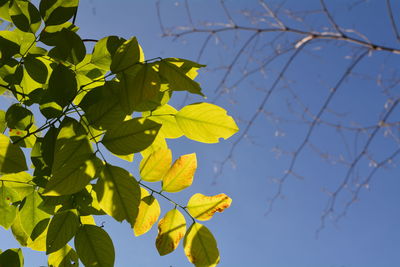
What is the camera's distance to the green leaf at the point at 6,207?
1.96ft

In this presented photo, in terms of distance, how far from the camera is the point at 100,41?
2.00ft

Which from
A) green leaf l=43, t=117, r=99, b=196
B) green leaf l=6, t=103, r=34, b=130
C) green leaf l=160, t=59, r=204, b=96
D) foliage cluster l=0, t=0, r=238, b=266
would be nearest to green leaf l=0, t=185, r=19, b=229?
foliage cluster l=0, t=0, r=238, b=266

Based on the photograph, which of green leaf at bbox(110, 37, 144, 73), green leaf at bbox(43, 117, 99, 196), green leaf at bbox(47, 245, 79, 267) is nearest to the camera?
green leaf at bbox(43, 117, 99, 196)

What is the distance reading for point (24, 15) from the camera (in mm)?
575

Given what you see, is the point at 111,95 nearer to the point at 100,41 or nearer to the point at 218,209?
the point at 100,41

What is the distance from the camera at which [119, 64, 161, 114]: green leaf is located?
0.48m

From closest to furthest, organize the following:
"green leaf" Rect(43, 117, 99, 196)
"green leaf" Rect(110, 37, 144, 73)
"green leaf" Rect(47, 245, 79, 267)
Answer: "green leaf" Rect(43, 117, 99, 196) < "green leaf" Rect(110, 37, 144, 73) < "green leaf" Rect(47, 245, 79, 267)

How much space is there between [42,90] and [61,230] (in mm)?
225

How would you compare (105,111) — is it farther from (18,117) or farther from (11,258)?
(11,258)

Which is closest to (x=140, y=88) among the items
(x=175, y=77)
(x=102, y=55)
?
(x=175, y=77)

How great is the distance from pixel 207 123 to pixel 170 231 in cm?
18

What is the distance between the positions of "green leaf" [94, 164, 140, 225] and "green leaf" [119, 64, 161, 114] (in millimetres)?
85

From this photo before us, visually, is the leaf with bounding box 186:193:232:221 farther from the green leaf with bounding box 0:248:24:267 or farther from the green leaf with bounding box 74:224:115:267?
the green leaf with bounding box 0:248:24:267

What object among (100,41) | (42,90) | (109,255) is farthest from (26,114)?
(109,255)
